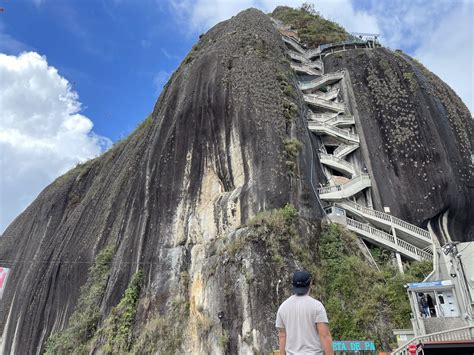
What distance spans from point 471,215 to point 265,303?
610 inches

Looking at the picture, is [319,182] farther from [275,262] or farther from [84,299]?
[84,299]

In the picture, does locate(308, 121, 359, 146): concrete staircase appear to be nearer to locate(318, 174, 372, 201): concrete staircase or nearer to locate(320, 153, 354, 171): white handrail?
locate(320, 153, 354, 171): white handrail

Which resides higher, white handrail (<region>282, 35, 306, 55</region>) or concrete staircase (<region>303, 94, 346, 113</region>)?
white handrail (<region>282, 35, 306, 55</region>)

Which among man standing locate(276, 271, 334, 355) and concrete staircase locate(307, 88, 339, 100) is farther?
concrete staircase locate(307, 88, 339, 100)

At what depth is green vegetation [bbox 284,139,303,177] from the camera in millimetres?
18328

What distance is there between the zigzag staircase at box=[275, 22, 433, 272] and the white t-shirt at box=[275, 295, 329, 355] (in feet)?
54.4

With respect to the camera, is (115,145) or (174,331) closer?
(174,331)

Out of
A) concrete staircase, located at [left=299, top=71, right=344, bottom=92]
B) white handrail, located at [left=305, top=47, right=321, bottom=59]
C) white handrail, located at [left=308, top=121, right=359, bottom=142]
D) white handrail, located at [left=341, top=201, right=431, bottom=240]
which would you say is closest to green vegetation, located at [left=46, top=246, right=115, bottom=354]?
white handrail, located at [left=341, top=201, right=431, bottom=240]

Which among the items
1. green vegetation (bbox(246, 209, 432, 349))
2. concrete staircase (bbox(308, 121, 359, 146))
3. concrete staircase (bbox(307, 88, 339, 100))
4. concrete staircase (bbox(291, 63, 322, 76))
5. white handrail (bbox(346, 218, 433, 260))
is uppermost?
concrete staircase (bbox(291, 63, 322, 76))

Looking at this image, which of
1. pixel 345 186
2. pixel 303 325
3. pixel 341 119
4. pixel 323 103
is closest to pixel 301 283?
pixel 303 325

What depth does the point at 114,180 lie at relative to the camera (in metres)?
27.1

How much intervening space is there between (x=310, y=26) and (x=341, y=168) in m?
23.9

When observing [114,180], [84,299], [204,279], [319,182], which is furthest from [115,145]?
[204,279]

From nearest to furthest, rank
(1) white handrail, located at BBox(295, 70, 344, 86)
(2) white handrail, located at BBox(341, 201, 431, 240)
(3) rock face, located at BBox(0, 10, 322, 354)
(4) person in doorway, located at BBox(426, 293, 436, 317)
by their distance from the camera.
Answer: (3) rock face, located at BBox(0, 10, 322, 354) < (4) person in doorway, located at BBox(426, 293, 436, 317) < (2) white handrail, located at BBox(341, 201, 431, 240) < (1) white handrail, located at BBox(295, 70, 344, 86)
